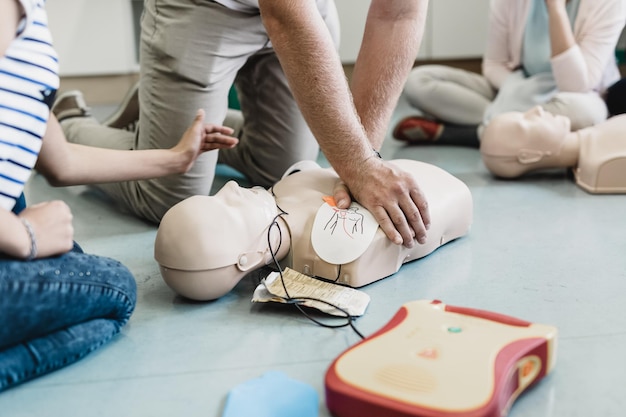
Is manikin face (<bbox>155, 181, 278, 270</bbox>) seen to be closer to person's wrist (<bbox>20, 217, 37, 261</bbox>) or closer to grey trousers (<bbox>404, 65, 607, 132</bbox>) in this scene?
person's wrist (<bbox>20, 217, 37, 261</bbox>)

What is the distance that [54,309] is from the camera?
90 cm

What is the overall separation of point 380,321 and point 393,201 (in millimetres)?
201

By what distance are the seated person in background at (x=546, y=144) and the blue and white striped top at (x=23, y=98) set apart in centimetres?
105

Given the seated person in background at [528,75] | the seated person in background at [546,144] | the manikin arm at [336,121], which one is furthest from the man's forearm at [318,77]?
the seated person in background at [528,75]

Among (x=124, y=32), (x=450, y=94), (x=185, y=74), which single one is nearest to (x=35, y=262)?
(x=185, y=74)

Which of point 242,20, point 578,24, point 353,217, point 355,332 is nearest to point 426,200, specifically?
point 353,217

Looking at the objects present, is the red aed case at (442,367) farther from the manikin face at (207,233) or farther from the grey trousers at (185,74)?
the grey trousers at (185,74)

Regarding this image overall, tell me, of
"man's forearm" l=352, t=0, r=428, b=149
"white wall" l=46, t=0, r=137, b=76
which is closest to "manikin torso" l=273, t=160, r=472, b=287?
"man's forearm" l=352, t=0, r=428, b=149

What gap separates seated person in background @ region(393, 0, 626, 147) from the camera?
1.92 meters

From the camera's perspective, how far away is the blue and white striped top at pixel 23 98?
2.91 feet

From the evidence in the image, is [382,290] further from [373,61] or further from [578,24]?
[578,24]

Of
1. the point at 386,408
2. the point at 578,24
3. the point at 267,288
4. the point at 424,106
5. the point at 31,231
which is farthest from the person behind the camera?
the point at 424,106

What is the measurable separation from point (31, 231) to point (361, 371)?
0.43m

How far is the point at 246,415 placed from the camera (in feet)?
2.64
